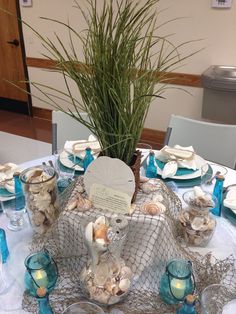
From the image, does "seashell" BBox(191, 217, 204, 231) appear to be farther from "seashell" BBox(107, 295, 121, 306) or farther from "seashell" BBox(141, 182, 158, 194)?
"seashell" BBox(107, 295, 121, 306)

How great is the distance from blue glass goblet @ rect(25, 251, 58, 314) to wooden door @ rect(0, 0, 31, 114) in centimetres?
326

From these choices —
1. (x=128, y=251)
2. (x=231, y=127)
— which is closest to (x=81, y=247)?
(x=128, y=251)

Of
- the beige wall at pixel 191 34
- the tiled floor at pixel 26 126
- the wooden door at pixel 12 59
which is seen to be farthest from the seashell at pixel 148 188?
the wooden door at pixel 12 59

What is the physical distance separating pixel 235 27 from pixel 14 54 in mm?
2649

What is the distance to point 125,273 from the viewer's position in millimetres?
777

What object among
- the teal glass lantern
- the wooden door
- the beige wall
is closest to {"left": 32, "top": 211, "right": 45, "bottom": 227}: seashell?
the teal glass lantern

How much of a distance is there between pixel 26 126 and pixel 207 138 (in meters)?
2.65

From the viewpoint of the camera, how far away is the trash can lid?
253 cm

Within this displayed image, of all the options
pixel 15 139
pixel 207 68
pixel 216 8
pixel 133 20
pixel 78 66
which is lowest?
pixel 15 139

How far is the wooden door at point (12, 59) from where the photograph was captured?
3.78 meters

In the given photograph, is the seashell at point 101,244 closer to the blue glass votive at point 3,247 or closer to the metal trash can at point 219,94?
the blue glass votive at point 3,247

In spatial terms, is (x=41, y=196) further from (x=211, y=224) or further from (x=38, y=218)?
(x=211, y=224)

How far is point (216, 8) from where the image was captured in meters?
2.64

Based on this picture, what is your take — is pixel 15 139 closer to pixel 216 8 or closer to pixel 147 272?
pixel 216 8
